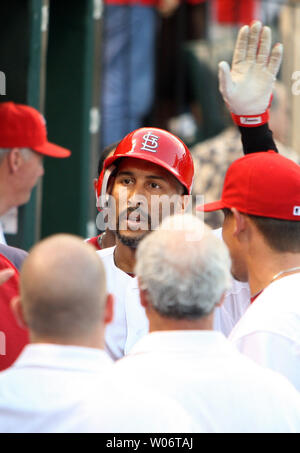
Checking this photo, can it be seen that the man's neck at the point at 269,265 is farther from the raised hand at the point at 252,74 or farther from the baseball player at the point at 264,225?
the raised hand at the point at 252,74

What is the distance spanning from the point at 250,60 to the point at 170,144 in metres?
0.56

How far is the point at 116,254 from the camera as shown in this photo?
3.43m

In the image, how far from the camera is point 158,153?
3486 millimetres

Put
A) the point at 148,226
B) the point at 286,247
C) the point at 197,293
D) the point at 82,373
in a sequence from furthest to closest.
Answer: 1. the point at 148,226
2. the point at 286,247
3. the point at 197,293
4. the point at 82,373

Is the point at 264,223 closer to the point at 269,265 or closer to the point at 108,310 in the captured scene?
the point at 269,265

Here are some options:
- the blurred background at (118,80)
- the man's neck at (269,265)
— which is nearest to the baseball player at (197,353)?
the man's neck at (269,265)

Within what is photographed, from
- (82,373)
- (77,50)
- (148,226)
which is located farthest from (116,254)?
(77,50)

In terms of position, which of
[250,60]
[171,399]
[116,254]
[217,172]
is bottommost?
[217,172]

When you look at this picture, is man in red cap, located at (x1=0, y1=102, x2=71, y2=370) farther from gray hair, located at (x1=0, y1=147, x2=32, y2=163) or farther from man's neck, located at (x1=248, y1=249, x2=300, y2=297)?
man's neck, located at (x1=248, y1=249, x2=300, y2=297)

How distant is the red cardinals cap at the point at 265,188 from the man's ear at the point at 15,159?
132cm

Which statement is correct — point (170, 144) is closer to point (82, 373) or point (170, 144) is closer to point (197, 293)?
point (197, 293)

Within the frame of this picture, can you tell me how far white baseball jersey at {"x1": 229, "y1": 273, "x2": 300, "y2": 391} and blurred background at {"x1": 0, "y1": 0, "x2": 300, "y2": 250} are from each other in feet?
7.84

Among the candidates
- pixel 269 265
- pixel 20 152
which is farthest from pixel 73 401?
pixel 20 152

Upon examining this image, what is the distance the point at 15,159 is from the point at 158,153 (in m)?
0.83
